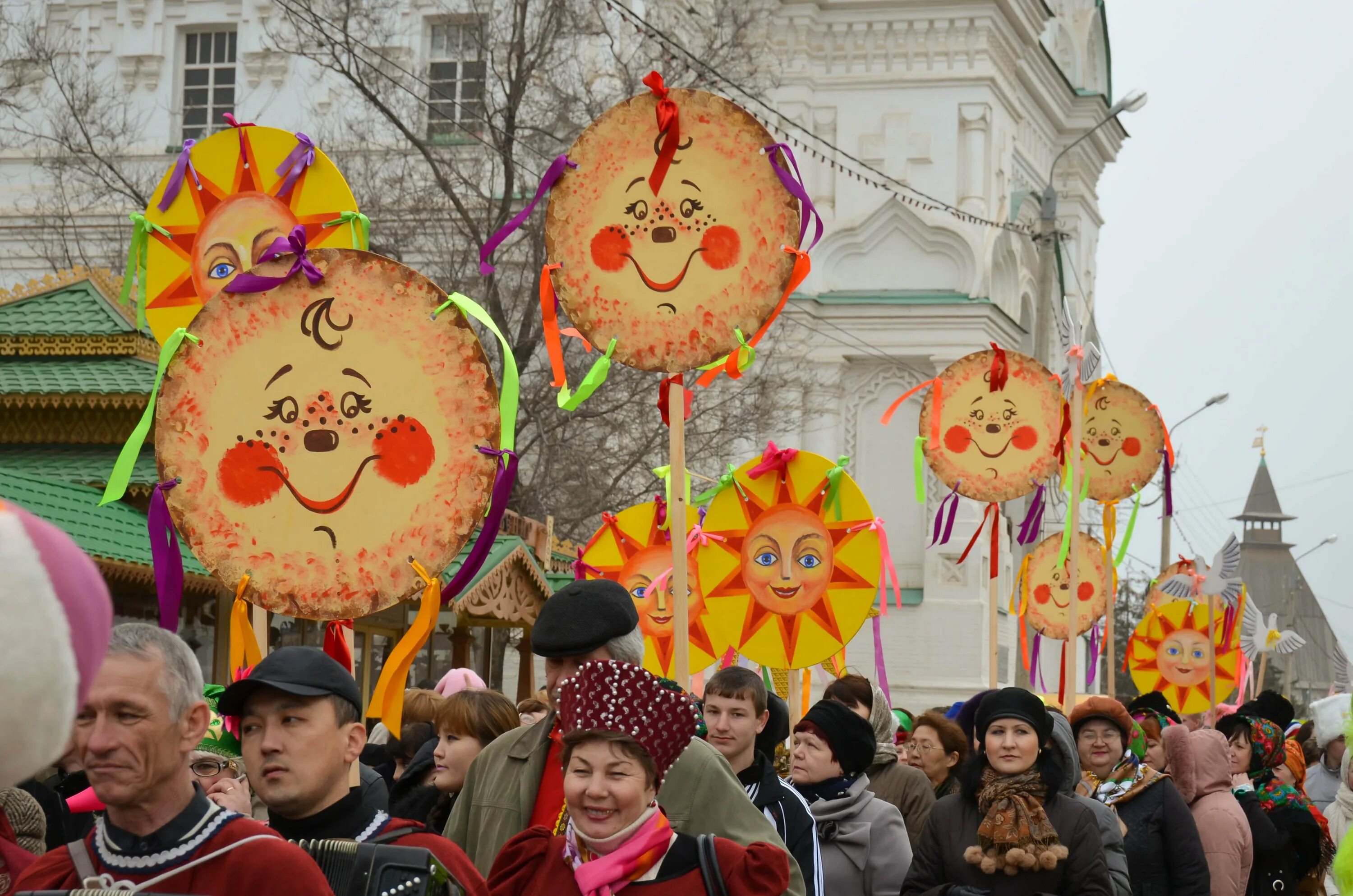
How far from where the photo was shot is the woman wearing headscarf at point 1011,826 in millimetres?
5375

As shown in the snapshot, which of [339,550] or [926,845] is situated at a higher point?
[339,550]

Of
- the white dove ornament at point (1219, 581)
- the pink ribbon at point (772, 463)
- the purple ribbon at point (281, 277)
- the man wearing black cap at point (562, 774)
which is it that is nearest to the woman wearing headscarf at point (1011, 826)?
the man wearing black cap at point (562, 774)

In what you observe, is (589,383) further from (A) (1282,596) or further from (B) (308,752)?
(A) (1282,596)

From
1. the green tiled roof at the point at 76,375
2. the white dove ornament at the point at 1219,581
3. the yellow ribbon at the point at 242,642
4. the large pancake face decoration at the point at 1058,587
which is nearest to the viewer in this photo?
the yellow ribbon at the point at 242,642

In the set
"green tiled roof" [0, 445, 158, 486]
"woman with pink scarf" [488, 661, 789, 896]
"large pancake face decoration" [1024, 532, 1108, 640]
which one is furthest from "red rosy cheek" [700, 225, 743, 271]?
"large pancake face decoration" [1024, 532, 1108, 640]

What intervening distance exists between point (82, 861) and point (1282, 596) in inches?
2838

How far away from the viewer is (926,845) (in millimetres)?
5582

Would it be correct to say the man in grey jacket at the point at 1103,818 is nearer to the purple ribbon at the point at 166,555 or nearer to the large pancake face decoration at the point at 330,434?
the large pancake face decoration at the point at 330,434

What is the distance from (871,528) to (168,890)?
22.0 feet

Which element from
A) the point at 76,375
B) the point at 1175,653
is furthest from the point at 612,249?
the point at 1175,653

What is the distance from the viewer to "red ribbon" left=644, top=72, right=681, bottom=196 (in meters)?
6.17

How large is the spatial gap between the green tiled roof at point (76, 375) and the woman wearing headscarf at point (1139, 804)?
778 centimetres

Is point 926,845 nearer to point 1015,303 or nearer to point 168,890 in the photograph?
point 168,890

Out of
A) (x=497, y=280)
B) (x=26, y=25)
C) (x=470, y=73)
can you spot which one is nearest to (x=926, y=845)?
(x=497, y=280)
